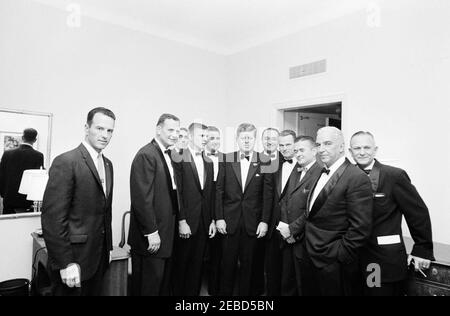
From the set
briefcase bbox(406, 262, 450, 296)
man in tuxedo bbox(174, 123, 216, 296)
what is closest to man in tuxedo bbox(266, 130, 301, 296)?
man in tuxedo bbox(174, 123, 216, 296)

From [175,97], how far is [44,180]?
1991mm

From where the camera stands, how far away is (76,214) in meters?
1.97

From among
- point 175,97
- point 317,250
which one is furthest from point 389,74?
point 175,97

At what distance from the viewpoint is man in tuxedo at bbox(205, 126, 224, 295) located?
3.19 m

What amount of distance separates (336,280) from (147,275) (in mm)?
1283

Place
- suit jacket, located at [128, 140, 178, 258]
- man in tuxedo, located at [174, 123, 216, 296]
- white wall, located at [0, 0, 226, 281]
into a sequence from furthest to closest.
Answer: white wall, located at [0, 0, 226, 281], man in tuxedo, located at [174, 123, 216, 296], suit jacket, located at [128, 140, 178, 258]

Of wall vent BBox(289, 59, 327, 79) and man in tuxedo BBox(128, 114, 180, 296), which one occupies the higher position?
wall vent BBox(289, 59, 327, 79)

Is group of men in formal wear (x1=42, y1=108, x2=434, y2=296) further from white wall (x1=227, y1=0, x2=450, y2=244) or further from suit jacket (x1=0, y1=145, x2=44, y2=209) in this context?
suit jacket (x1=0, y1=145, x2=44, y2=209)

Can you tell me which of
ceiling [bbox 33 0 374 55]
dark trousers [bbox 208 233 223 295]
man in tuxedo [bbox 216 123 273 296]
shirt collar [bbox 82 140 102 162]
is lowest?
dark trousers [bbox 208 233 223 295]

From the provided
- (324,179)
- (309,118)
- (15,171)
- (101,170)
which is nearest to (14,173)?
(15,171)

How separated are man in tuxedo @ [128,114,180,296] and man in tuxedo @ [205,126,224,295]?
67 centimetres

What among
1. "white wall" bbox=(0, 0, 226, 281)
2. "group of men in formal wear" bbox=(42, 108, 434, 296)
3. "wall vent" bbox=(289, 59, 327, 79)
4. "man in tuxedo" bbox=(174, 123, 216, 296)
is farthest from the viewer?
"wall vent" bbox=(289, 59, 327, 79)
